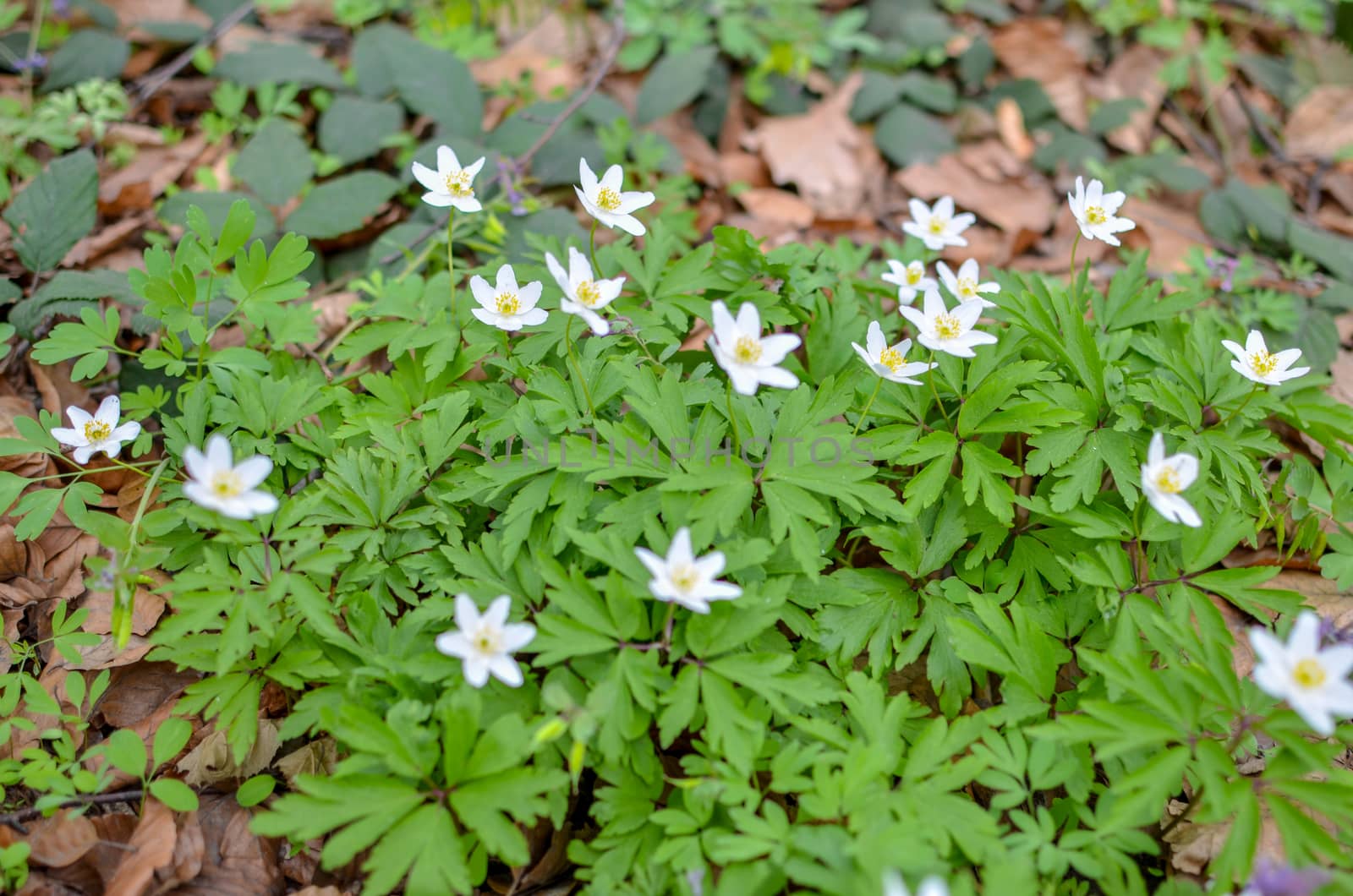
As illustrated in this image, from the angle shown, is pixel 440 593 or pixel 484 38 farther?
pixel 484 38

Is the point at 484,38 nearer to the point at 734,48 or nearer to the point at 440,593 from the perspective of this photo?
the point at 734,48

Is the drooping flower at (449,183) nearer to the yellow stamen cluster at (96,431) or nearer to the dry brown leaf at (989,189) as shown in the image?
the yellow stamen cluster at (96,431)

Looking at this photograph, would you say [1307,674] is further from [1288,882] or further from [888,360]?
[888,360]

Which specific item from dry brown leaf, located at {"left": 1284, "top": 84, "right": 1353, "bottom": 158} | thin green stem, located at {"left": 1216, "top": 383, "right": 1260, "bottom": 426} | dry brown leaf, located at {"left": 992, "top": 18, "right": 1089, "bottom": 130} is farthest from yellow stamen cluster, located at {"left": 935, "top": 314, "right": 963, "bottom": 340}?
dry brown leaf, located at {"left": 1284, "top": 84, "right": 1353, "bottom": 158}

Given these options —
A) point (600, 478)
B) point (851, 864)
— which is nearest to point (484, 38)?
point (600, 478)

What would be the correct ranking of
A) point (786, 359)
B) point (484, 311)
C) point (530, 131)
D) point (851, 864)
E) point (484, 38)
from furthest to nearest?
point (484, 38) < point (530, 131) < point (786, 359) < point (484, 311) < point (851, 864)

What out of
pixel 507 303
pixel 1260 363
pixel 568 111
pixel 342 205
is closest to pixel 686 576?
pixel 507 303

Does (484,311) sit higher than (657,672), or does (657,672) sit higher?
(484,311)
